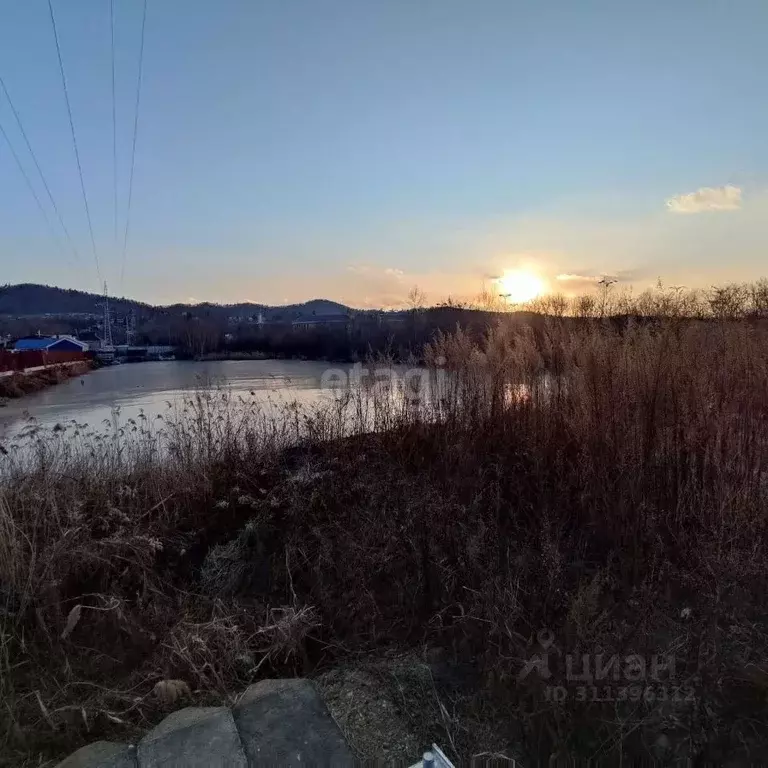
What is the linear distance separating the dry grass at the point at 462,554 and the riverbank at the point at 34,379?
36.3ft

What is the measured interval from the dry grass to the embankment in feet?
36.3

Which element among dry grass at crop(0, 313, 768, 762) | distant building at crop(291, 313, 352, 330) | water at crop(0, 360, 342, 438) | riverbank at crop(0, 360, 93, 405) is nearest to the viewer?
dry grass at crop(0, 313, 768, 762)

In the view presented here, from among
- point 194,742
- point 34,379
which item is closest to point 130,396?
point 34,379

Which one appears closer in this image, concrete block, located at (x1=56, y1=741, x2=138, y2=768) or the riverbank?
concrete block, located at (x1=56, y1=741, x2=138, y2=768)

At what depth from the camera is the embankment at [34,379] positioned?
13804mm

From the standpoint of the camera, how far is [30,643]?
8.55 ft

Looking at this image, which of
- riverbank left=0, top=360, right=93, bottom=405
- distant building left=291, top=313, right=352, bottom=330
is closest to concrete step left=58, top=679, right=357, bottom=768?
riverbank left=0, top=360, right=93, bottom=405

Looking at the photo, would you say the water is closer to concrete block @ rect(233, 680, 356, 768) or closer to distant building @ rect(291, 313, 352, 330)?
concrete block @ rect(233, 680, 356, 768)

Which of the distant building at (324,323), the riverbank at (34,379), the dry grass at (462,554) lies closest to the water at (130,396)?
the riverbank at (34,379)

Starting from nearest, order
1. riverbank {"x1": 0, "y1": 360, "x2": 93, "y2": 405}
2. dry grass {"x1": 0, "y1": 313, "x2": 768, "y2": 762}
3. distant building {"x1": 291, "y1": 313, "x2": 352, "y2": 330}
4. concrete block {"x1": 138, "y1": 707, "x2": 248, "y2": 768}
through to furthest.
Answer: concrete block {"x1": 138, "y1": 707, "x2": 248, "y2": 768}, dry grass {"x1": 0, "y1": 313, "x2": 768, "y2": 762}, riverbank {"x1": 0, "y1": 360, "x2": 93, "y2": 405}, distant building {"x1": 291, "y1": 313, "x2": 352, "y2": 330}

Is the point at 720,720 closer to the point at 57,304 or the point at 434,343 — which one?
the point at 434,343

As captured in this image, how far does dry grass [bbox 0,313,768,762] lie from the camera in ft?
6.66

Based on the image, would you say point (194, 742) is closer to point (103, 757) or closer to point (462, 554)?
point (103, 757)

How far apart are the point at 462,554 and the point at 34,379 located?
1722cm
